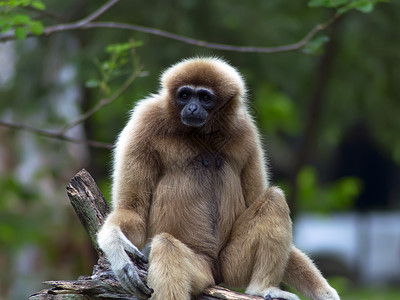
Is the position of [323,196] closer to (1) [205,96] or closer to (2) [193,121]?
(1) [205,96]

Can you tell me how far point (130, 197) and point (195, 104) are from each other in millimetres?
1101

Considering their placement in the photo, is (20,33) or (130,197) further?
(20,33)

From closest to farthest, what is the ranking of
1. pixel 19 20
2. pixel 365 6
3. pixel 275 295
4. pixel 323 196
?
pixel 275 295 < pixel 19 20 < pixel 365 6 < pixel 323 196

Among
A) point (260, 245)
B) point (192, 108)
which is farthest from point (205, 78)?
point (260, 245)

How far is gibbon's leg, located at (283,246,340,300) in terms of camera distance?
638cm

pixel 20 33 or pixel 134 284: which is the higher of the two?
pixel 20 33

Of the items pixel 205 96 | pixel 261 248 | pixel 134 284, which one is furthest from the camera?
pixel 205 96

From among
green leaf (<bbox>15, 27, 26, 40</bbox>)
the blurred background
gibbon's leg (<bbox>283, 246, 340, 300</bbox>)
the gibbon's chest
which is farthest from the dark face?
green leaf (<bbox>15, 27, 26, 40</bbox>)

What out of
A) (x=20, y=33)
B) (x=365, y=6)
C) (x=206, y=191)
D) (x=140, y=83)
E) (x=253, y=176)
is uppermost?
(x=140, y=83)

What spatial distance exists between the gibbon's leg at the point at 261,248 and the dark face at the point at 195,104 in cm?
98

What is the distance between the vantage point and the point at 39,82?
11812mm

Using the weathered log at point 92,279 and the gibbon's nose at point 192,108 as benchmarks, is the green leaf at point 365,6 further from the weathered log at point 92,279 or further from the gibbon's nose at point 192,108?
the weathered log at point 92,279

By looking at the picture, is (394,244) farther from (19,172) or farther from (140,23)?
(140,23)

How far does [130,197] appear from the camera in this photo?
243 inches
